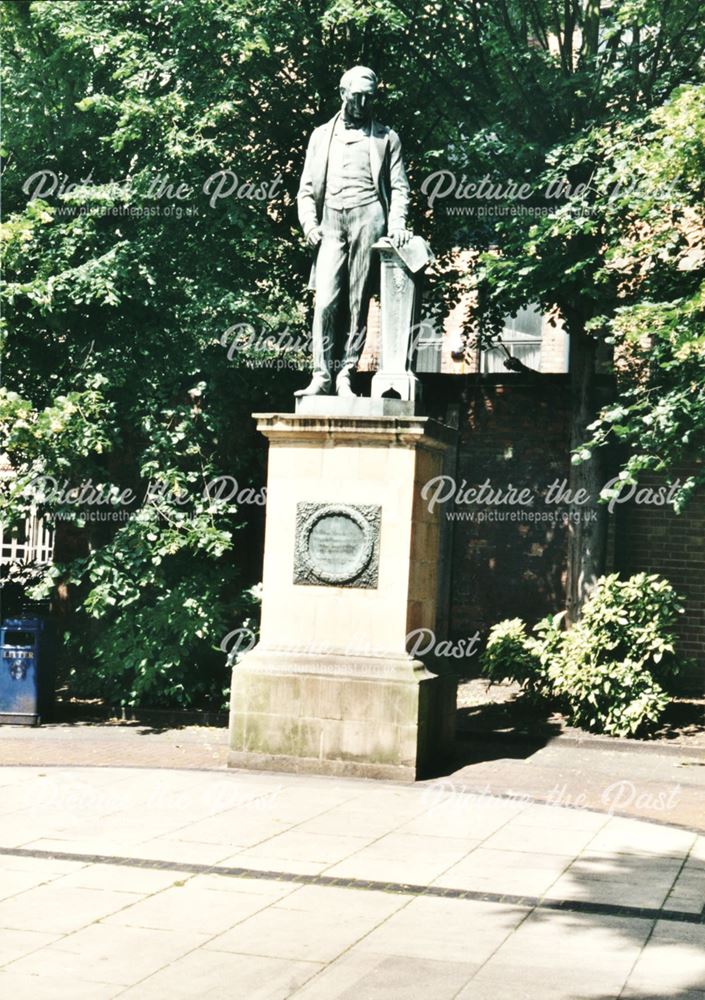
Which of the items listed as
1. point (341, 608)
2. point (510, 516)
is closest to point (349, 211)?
point (341, 608)

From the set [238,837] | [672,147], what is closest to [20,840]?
[238,837]

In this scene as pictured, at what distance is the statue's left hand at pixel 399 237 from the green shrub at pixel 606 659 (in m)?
5.01

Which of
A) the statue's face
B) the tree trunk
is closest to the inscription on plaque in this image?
the statue's face

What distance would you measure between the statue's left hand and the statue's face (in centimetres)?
108

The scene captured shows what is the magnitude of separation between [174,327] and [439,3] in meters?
4.93

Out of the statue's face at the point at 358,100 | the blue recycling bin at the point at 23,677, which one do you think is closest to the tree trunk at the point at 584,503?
the statue's face at the point at 358,100

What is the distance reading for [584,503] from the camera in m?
15.1

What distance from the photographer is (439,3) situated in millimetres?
14625

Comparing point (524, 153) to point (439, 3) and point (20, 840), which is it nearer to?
point (439, 3)

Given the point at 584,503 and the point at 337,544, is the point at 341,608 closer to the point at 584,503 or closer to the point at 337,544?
the point at 337,544

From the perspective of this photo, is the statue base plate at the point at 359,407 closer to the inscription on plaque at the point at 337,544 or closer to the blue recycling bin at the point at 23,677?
the inscription on plaque at the point at 337,544

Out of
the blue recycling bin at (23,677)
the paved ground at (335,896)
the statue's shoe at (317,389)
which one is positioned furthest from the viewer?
the blue recycling bin at (23,677)

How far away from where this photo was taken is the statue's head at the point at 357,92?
35.1ft

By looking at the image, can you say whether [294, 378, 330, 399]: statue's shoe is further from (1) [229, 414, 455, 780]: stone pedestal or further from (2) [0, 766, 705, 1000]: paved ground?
(2) [0, 766, 705, 1000]: paved ground
